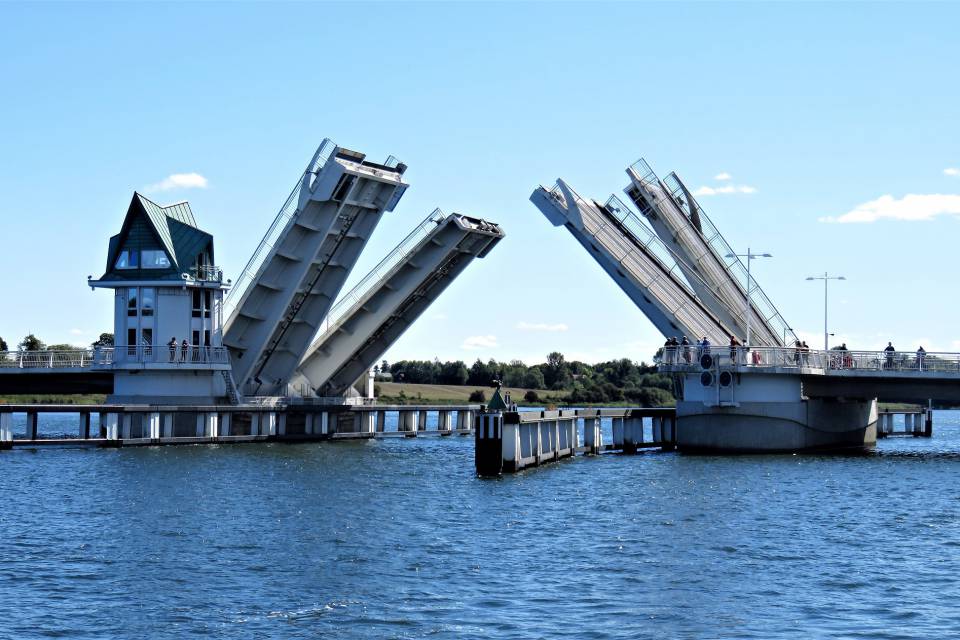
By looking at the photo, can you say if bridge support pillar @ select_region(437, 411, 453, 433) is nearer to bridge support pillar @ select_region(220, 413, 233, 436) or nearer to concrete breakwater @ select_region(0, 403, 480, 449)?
concrete breakwater @ select_region(0, 403, 480, 449)

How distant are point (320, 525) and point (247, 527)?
1.49 m

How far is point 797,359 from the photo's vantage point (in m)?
Result: 46.7

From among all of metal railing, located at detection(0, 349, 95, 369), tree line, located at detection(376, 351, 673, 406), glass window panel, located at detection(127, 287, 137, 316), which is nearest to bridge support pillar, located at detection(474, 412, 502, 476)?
glass window panel, located at detection(127, 287, 137, 316)

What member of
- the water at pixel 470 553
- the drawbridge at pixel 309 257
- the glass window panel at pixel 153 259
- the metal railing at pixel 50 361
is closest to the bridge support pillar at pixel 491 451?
the water at pixel 470 553

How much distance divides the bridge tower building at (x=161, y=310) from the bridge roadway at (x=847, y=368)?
1777 centimetres

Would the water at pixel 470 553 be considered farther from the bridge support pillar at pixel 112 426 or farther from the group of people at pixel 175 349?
the group of people at pixel 175 349

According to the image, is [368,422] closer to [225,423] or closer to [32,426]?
[225,423]

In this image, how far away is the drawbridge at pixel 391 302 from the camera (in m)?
47.8

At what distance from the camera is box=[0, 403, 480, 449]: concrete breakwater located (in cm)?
4662

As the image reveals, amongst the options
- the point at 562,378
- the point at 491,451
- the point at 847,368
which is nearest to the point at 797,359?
the point at 847,368

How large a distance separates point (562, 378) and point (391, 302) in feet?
302

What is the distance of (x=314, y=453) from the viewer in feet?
156

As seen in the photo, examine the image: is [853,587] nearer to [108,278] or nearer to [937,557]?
[937,557]

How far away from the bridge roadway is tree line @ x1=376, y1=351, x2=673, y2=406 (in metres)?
77.3
